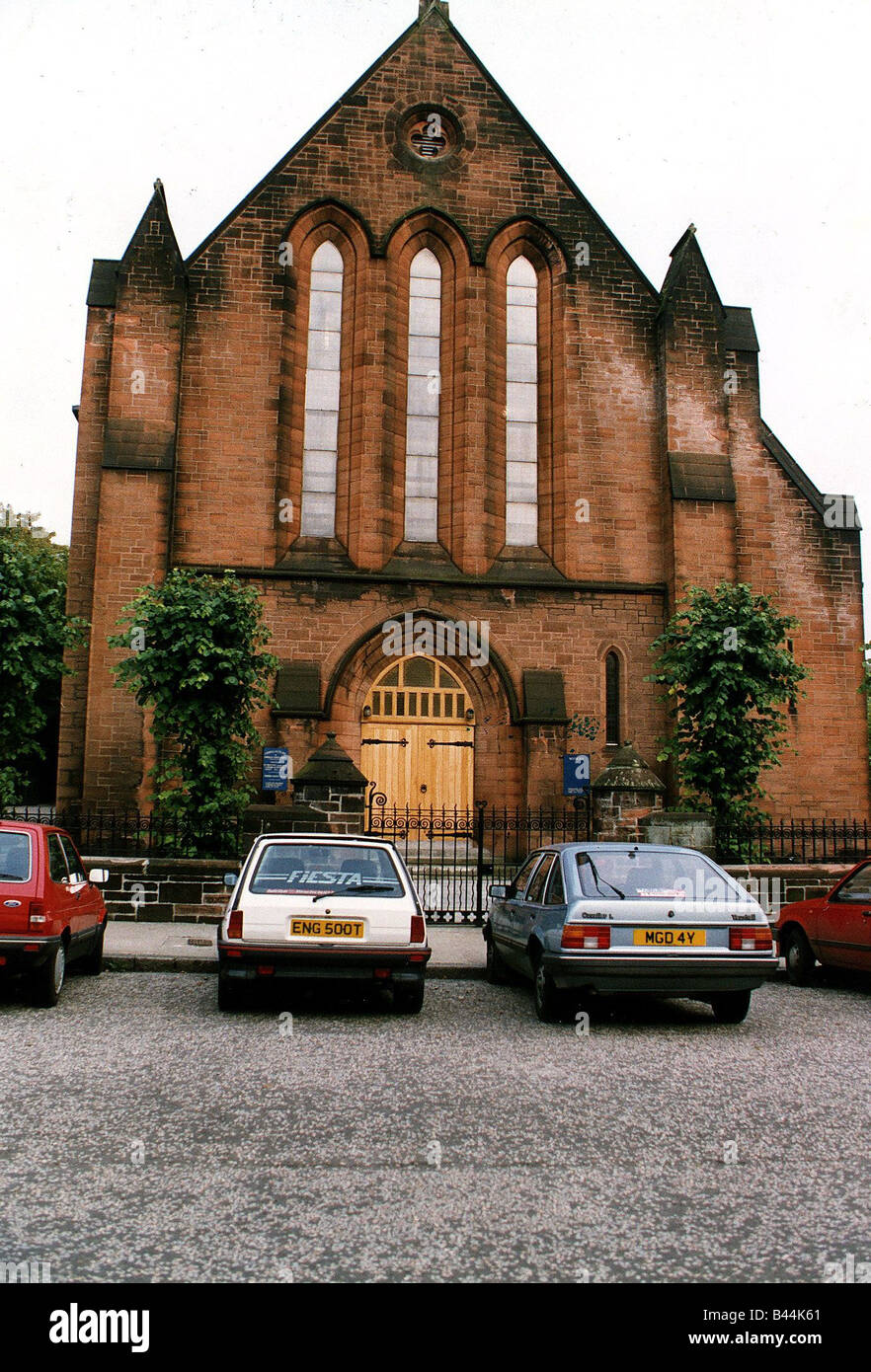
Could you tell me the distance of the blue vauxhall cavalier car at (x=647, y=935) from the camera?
7770 millimetres

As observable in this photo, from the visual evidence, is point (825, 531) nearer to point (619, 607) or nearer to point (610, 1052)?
point (619, 607)

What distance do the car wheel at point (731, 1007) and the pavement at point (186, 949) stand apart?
2.91 metres

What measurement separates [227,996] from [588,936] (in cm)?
275

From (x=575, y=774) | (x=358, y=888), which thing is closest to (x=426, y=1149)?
(x=358, y=888)

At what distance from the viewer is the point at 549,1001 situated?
808 cm

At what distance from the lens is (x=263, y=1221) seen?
3844 millimetres

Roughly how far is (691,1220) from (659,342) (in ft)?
65.9

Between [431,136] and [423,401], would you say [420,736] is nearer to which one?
[423,401]

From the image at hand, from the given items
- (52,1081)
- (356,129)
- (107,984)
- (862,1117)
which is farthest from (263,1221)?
(356,129)

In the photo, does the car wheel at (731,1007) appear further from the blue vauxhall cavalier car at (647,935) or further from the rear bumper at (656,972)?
the rear bumper at (656,972)

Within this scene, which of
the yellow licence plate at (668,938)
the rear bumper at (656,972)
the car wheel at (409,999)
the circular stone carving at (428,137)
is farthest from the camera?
the circular stone carving at (428,137)

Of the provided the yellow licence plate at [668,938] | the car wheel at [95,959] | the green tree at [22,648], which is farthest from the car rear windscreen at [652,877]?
the green tree at [22,648]

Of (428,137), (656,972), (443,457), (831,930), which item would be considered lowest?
(656,972)

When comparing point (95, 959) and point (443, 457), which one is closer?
point (95, 959)
